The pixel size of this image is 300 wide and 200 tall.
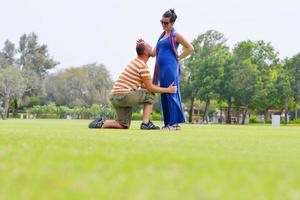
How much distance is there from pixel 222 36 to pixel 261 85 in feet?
32.6

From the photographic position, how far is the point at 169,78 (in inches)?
372

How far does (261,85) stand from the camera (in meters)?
48.3

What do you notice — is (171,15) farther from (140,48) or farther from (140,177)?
(140,177)

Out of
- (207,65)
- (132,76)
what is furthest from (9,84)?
(132,76)

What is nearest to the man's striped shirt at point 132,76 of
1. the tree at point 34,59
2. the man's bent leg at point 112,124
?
the man's bent leg at point 112,124

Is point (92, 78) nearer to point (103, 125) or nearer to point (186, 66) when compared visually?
point (186, 66)

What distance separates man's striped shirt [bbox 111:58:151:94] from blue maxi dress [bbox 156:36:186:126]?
0.30m

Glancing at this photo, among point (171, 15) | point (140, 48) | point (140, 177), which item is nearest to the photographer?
point (140, 177)

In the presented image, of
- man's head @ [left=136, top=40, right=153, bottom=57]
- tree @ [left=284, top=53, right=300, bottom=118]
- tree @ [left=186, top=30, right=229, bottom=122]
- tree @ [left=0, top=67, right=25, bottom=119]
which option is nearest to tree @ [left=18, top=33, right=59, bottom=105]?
tree @ [left=0, top=67, right=25, bottom=119]

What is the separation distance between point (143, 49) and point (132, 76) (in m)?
0.62

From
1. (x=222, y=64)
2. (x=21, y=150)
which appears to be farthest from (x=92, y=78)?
(x=21, y=150)

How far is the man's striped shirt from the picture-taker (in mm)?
9375

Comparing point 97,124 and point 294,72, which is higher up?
point 294,72

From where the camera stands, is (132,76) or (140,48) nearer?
(132,76)
